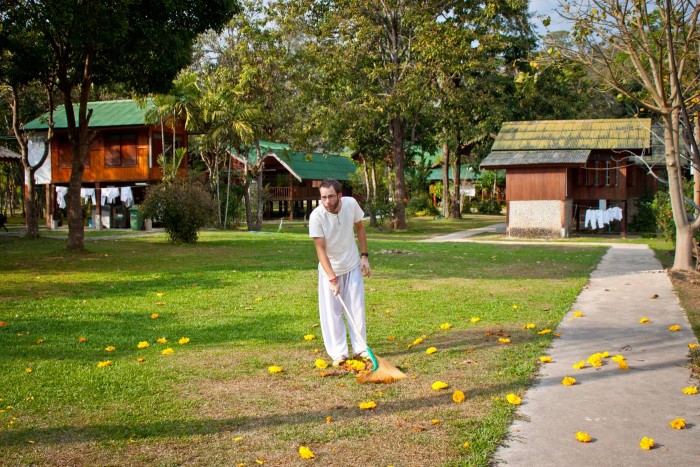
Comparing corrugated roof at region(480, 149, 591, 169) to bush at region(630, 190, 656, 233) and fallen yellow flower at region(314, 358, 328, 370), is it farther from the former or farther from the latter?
fallen yellow flower at region(314, 358, 328, 370)

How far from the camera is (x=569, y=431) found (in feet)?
14.7

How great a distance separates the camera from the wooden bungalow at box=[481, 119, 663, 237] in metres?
26.0

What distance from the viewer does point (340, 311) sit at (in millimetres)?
6406

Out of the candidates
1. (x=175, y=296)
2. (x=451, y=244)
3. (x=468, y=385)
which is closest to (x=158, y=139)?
(x=451, y=244)

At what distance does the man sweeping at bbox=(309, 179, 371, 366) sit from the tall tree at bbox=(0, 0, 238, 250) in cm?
1020

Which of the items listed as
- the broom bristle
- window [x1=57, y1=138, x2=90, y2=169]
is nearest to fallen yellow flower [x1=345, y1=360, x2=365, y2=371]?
the broom bristle

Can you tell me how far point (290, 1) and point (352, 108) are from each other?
17.0 ft

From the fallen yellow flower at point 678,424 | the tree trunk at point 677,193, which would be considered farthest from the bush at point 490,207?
the fallen yellow flower at point 678,424

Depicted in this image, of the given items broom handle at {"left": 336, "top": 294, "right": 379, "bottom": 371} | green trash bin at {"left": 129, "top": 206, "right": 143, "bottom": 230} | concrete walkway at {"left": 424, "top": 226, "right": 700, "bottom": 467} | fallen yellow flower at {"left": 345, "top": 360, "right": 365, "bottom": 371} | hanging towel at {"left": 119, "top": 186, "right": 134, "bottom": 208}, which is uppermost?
hanging towel at {"left": 119, "top": 186, "right": 134, "bottom": 208}

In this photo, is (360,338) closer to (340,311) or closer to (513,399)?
(340,311)

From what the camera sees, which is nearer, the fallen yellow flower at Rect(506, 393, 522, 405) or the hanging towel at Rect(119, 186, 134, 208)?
the fallen yellow flower at Rect(506, 393, 522, 405)

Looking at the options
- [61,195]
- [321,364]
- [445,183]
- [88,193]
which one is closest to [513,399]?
[321,364]

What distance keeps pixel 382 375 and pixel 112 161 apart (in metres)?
28.4

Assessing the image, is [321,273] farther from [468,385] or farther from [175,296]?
[175,296]
